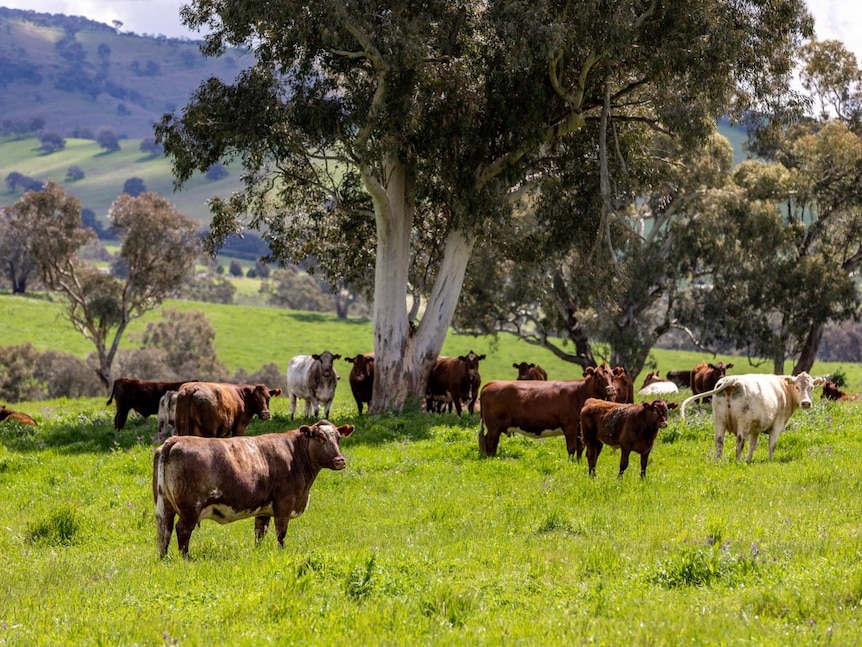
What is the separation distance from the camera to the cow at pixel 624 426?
50.3ft

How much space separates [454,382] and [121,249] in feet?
100

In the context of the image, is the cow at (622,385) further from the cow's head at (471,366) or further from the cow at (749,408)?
the cow's head at (471,366)

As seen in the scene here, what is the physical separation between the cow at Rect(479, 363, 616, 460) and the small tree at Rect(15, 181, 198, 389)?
3703 cm

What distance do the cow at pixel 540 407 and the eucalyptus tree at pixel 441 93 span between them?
8.03 meters

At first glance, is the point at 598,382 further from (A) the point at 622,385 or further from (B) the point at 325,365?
(B) the point at 325,365

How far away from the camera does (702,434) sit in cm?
1967

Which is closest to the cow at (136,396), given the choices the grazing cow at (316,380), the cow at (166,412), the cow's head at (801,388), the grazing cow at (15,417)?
the cow at (166,412)

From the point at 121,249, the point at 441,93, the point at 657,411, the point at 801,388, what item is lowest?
the point at 657,411

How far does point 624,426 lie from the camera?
51.3 feet

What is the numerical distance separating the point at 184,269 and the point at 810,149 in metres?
31.3

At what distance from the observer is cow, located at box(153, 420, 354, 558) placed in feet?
35.7

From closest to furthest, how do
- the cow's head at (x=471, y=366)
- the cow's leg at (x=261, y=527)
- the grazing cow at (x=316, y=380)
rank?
the cow's leg at (x=261, y=527)
the grazing cow at (x=316, y=380)
the cow's head at (x=471, y=366)

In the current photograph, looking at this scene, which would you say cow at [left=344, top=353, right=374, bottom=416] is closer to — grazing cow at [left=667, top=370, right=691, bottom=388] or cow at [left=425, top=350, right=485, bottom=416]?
cow at [left=425, top=350, right=485, bottom=416]

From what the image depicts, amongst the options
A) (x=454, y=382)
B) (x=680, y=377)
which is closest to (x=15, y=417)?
(x=454, y=382)
